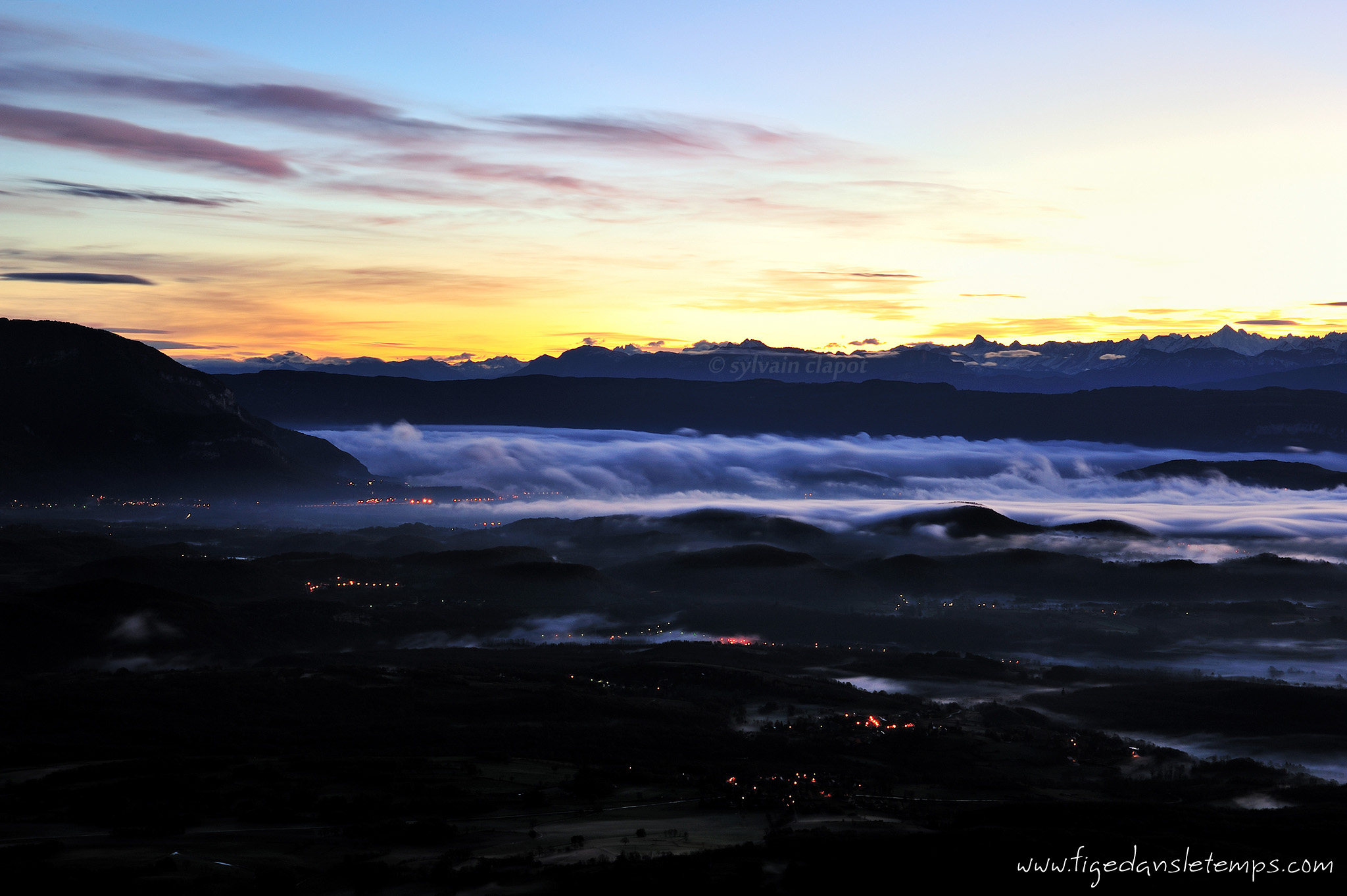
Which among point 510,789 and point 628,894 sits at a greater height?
point 628,894

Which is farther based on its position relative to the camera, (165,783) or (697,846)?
(165,783)

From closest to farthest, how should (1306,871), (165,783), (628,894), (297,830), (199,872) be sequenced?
(628,894) < (199,872) < (1306,871) < (297,830) < (165,783)

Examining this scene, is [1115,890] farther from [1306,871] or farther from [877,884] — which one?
[1306,871]

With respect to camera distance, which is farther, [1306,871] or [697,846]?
[697,846]

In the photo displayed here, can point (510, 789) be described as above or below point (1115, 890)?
below

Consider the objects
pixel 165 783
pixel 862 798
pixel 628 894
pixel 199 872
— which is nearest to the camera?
pixel 628 894

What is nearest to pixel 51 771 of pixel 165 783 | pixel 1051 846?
pixel 165 783

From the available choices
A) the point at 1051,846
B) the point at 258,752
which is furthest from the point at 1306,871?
the point at 258,752

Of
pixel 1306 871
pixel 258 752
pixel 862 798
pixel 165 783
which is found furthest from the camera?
pixel 258 752

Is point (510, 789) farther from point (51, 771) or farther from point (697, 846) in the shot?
point (51, 771)
